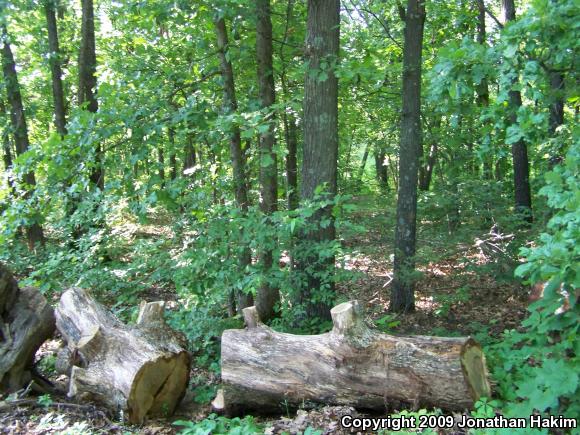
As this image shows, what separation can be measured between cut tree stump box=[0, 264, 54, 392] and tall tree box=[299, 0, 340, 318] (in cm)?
325

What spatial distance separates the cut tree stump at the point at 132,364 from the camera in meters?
4.55

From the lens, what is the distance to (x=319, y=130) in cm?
650

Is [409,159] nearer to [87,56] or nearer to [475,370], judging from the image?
[475,370]

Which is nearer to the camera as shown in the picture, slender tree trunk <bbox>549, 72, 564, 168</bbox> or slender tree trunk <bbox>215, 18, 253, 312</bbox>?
slender tree trunk <bbox>549, 72, 564, 168</bbox>

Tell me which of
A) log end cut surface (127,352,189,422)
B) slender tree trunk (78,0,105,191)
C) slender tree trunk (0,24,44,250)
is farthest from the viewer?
slender tree trunk (0,24,44,250)

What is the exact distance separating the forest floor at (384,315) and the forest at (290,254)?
36 millimetres

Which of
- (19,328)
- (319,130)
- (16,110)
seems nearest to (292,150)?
(319,130)

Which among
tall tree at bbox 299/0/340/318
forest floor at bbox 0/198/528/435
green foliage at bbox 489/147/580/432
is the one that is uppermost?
tall tree at bbox 299/0/340/318

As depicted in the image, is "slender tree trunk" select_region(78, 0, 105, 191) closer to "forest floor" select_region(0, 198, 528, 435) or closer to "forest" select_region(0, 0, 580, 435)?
"forest" select_region(0, 0, 580, 435)

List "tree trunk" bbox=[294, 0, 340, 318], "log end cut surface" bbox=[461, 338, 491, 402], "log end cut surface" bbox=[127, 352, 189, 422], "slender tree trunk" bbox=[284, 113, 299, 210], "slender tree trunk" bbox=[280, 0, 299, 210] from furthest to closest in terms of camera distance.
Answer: "slender tree trunk" bbox=[284, 113, 299, 210] → "slender tree trunk" bbox=[280, 0, 299, 210] → "tree trunk" bbox=[294, 0, 340, 318] → "log end cut surface" bbox=[127, 352, 189, 422] → "log end cut surface" bbox=[461, 338, 491, 402]

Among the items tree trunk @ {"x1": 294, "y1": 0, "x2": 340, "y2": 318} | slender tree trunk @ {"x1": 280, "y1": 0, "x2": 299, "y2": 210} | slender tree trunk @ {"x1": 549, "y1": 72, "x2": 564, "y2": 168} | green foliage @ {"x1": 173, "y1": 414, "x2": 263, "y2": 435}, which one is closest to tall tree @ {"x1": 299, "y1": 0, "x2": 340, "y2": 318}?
tree trunk @ {"x1": 294, "y1": 0, "x2": 340, "y2": 318}

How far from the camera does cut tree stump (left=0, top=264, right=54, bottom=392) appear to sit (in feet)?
16.8

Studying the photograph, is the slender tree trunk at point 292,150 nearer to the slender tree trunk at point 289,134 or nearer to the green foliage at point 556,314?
the slender tree trunk at point 289,134

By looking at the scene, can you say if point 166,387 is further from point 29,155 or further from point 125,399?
point 29,155
